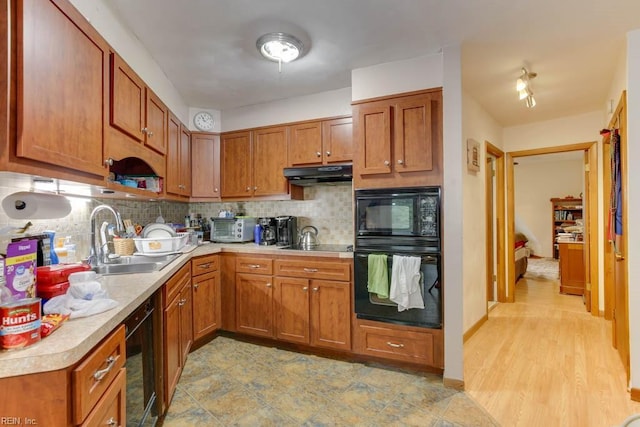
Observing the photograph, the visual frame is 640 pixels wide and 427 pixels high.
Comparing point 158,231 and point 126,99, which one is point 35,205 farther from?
point 158,231

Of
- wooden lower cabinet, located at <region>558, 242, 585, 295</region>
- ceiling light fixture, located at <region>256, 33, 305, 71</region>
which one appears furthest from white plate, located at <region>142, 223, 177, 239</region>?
wooden lower cabinet, located at <region>558, 242, 585, 295</region>

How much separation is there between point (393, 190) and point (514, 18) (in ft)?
4.24

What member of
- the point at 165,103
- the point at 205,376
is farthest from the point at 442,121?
the point at 205,376

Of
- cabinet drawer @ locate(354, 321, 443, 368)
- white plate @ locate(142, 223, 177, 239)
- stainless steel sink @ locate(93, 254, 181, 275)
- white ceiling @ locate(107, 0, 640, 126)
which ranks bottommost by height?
cabinet drawer @ locate(354, 321, 443, 368)

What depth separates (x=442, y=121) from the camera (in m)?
2.31

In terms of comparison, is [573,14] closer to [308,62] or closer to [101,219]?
[308,62]

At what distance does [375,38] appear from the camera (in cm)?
218

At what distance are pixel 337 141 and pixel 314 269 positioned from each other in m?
1.19

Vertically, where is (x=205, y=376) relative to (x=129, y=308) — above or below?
below

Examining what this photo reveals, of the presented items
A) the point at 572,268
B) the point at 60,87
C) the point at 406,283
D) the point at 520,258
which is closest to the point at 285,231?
the point at 406,283

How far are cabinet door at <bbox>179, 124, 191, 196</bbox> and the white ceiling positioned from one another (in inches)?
16.5

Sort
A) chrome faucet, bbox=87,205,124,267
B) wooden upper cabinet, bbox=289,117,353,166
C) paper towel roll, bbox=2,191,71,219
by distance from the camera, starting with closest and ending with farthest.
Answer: paper towel roll, bbox=2,191,71,219
chrome faucet, bbox=87,205,124,267
wooden upper cabinet, bbox=289,117,353,166

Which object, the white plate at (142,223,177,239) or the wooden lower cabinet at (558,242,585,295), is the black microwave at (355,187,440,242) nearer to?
the white plate at (142,223,177,239)

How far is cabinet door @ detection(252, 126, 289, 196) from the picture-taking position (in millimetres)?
3248
